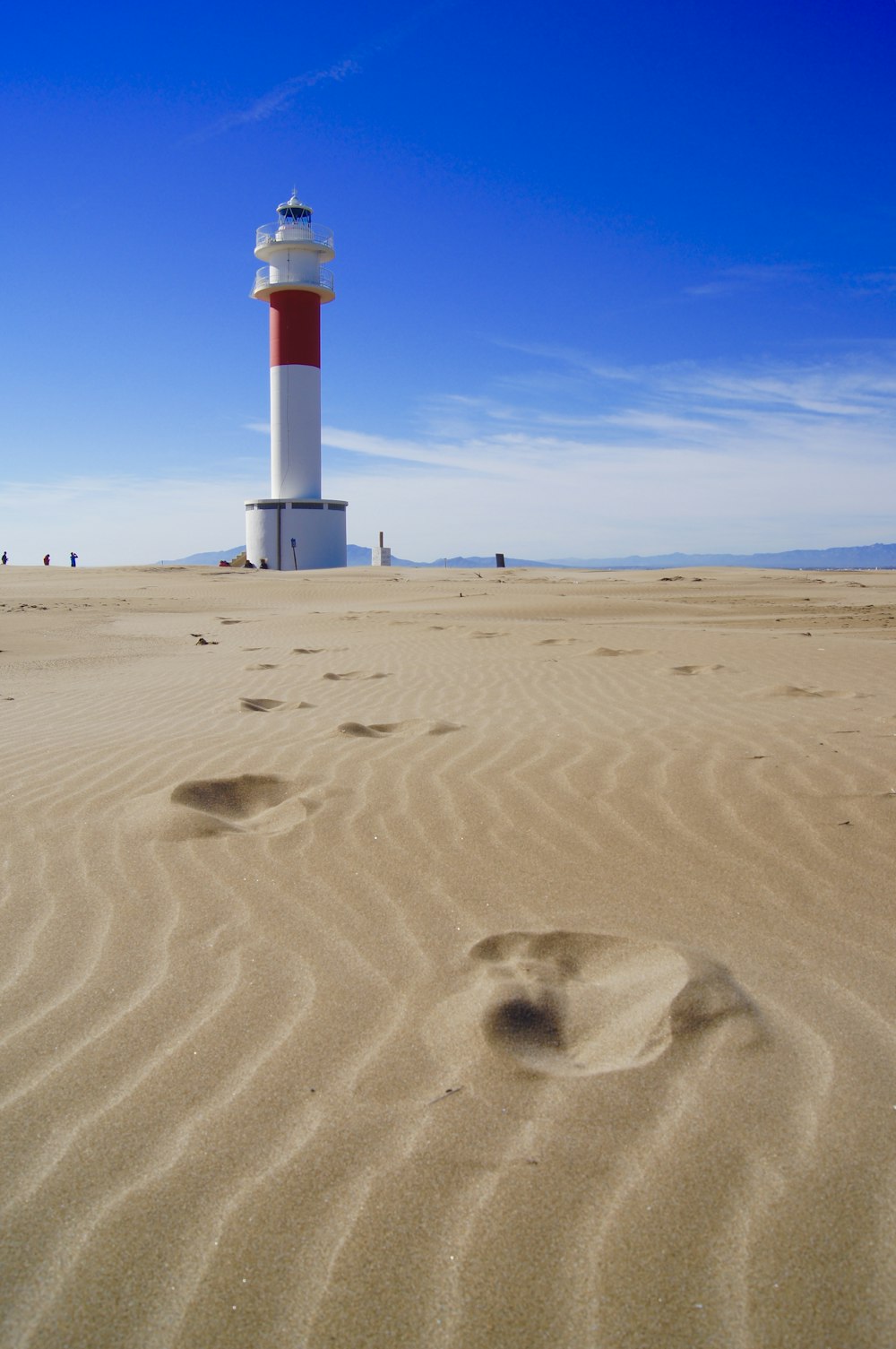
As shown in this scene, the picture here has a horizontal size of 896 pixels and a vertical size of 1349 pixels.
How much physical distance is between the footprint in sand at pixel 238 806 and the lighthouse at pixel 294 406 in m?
27.7

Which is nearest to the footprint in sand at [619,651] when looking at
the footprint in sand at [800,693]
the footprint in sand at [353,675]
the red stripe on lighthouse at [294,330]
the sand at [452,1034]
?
the footprint in sand at [353,675]

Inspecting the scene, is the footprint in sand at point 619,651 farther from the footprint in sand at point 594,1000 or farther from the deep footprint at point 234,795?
the footprint in sand at point 594,1000

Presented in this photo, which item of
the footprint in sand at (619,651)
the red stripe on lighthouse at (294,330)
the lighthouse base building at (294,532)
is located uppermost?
the red stripe on lighthouse at (294,330)

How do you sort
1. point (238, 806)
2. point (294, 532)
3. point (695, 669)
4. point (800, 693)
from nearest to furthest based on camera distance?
point (238, 806), point (800, 693), point (695, 669), point (294, 532)

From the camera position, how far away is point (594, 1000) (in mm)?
2406

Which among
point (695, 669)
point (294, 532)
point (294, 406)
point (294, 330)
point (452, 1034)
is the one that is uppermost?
point (294, 330)

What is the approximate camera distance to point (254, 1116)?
6.38ft

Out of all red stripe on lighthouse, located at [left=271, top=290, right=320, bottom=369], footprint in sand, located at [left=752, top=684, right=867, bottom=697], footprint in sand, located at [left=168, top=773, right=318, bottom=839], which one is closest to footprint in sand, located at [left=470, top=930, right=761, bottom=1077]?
footprint in sand, located at [left=168, top=773, right=318, bottom=839]

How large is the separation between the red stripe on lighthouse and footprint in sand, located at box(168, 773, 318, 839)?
29261 mm

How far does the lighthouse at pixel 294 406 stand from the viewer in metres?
31.1

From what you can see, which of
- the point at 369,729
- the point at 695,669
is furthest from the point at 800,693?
the point at 369,729

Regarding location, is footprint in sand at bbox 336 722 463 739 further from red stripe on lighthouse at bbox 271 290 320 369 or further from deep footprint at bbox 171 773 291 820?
Result: red stripe on lighthouse at bbox 271 290 320 369

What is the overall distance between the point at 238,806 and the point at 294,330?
2993cm

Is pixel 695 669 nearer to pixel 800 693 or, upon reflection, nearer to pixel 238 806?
pixel 800 693
